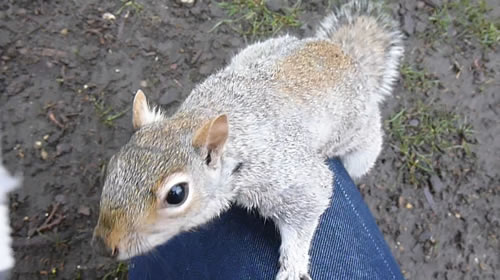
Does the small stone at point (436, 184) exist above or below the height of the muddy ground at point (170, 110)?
below

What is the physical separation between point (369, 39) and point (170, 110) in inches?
33.4

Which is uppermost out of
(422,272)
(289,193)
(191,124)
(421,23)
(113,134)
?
(191,124)

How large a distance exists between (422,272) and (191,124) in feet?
4.23

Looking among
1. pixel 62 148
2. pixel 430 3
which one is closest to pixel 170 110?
pixel 62 148

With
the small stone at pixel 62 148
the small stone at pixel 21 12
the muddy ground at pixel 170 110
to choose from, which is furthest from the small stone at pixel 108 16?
the small stone at pixel 62 148

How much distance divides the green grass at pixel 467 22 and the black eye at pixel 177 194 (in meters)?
1.82

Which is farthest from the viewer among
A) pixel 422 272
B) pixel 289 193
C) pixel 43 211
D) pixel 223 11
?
pixel 223 11

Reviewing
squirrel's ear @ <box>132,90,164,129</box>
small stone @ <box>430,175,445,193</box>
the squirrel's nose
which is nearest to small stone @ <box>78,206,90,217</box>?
squirrel's ear @ <box>132,90,164,129</box>

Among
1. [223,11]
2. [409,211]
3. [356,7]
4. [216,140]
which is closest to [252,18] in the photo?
[223,11]

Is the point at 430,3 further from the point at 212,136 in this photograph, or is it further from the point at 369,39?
the point at 212,136

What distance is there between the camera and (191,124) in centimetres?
121

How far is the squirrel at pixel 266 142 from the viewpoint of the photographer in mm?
1038

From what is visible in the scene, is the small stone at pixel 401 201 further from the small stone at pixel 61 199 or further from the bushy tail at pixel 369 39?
the small stone at pixel 61 199

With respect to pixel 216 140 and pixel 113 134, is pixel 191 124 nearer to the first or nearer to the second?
pixel 216 140
